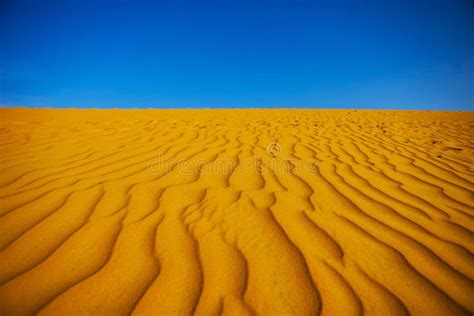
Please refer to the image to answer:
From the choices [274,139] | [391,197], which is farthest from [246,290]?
[274,139]

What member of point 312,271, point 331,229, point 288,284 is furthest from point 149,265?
point 331,229

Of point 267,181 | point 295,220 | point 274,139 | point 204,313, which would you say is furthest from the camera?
point 274,139

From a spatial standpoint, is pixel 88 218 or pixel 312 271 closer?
pixel 312 271

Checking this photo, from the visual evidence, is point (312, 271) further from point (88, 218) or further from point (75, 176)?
point (75, 176)

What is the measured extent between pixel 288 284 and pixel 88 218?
1495 millimetres

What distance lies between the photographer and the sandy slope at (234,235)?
1.27m

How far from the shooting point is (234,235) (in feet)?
5.71

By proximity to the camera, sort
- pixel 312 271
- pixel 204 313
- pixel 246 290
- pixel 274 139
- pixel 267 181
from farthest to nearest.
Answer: pixel 274 139 < pixel 267 181 < pixel 312 271 < pixel 246 290 < pixel 204 313

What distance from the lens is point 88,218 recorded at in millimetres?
1930

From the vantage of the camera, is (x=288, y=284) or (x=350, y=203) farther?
(x=350, y=203)

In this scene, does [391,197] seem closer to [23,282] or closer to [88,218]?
[88,218]

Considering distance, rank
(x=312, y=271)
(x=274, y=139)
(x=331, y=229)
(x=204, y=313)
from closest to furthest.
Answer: (x=204, y=313) → (x=312, y=271) → (x=331, y=229) → (x=274, y=139)

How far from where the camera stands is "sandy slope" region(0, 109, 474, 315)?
127 cm

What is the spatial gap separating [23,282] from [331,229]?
1810 mm
